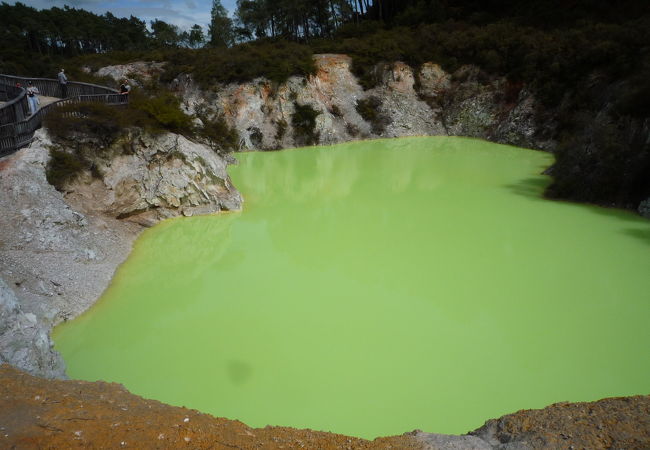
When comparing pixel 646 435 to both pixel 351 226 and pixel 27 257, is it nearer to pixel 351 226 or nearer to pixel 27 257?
pixel 351 226

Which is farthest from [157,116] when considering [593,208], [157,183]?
[593,208]

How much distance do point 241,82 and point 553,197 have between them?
23360 mm

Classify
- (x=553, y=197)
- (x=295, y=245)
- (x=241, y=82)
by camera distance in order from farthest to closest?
(x=241, y=82), (x=553, y=197), (x=295, y=245)

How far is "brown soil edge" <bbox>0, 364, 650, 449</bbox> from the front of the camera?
4.05 m

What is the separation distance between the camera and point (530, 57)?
3025 cm

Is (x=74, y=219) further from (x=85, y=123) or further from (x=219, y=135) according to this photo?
(x=219, y=135)

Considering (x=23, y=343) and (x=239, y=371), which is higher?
(x=23, y=343)

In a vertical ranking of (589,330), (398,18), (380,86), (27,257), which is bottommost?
(589,330)

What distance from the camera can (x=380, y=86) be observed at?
113ft

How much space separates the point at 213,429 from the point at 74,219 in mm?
9934

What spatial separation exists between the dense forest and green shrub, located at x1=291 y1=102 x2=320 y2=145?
3.04 meters

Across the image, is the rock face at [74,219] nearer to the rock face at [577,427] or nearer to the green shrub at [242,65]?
the rock face at [577,427]

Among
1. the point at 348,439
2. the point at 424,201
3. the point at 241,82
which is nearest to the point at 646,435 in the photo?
the point at 348,439

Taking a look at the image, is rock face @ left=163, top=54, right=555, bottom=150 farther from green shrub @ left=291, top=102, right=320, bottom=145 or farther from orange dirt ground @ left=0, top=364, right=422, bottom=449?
orange dirt ground @ left=0, top=364, right=422, bottom=449
